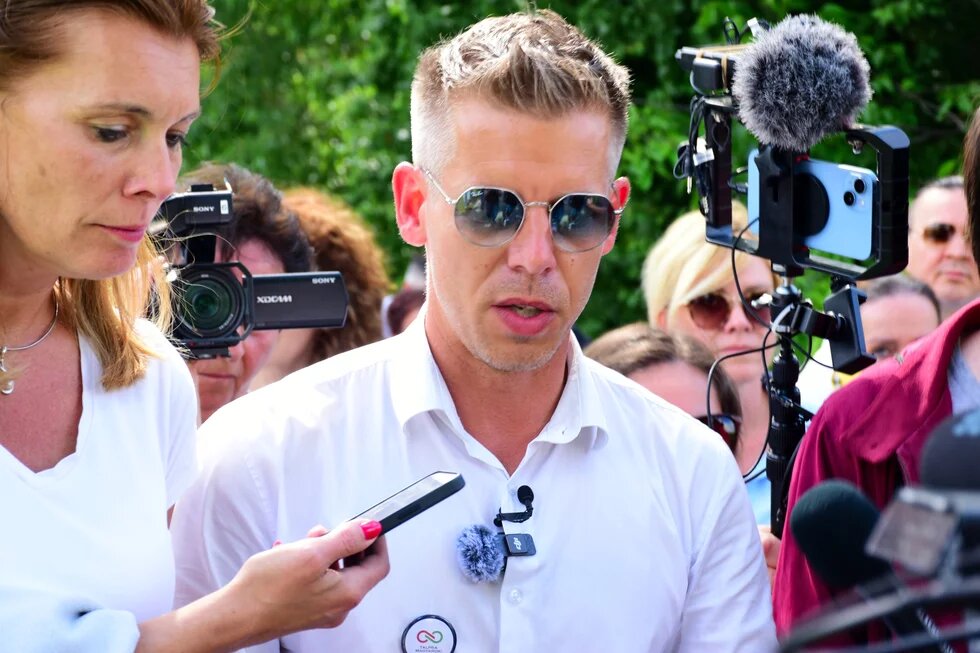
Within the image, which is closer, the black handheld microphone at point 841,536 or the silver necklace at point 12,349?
the black handheld microphone at point 841,536

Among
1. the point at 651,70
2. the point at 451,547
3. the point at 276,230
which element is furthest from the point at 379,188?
the point at 451,547

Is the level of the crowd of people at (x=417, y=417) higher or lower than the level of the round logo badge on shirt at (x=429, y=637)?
higher

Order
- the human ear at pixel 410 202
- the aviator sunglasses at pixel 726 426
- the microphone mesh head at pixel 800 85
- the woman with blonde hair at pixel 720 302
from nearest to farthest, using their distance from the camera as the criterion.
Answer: the human ear at pixel 410 202 < the microphone mesh head at pixel 800 85 < the aviator sunglasses at pixel 726 426 < the woman with blonde hair at pixel 720 302

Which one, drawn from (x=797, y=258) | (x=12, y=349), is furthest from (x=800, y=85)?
(x=12, y=349)

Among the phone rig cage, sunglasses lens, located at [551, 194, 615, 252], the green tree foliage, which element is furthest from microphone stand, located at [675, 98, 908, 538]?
the green tree foliage

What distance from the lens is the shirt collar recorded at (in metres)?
3.10

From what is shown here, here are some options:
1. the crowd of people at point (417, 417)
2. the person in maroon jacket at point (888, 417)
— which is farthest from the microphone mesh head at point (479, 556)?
the person in maroon jacket at point (888, 417)

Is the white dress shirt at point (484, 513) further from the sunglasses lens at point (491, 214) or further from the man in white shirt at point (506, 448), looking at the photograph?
the sunglasses lens at point (491, 214)

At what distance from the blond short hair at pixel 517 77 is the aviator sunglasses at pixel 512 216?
15 centimetres

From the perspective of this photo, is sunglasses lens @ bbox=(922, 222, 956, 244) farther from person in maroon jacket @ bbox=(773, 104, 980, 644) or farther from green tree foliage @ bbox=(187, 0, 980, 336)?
person in maroon jacket @ bbox=(773, 104, 980, 644)

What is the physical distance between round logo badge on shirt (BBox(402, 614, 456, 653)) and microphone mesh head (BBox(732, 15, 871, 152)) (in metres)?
1.44

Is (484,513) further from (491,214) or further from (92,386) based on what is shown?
(92,386)

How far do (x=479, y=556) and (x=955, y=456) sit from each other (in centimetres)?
170

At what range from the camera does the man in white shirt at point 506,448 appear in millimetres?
2990
